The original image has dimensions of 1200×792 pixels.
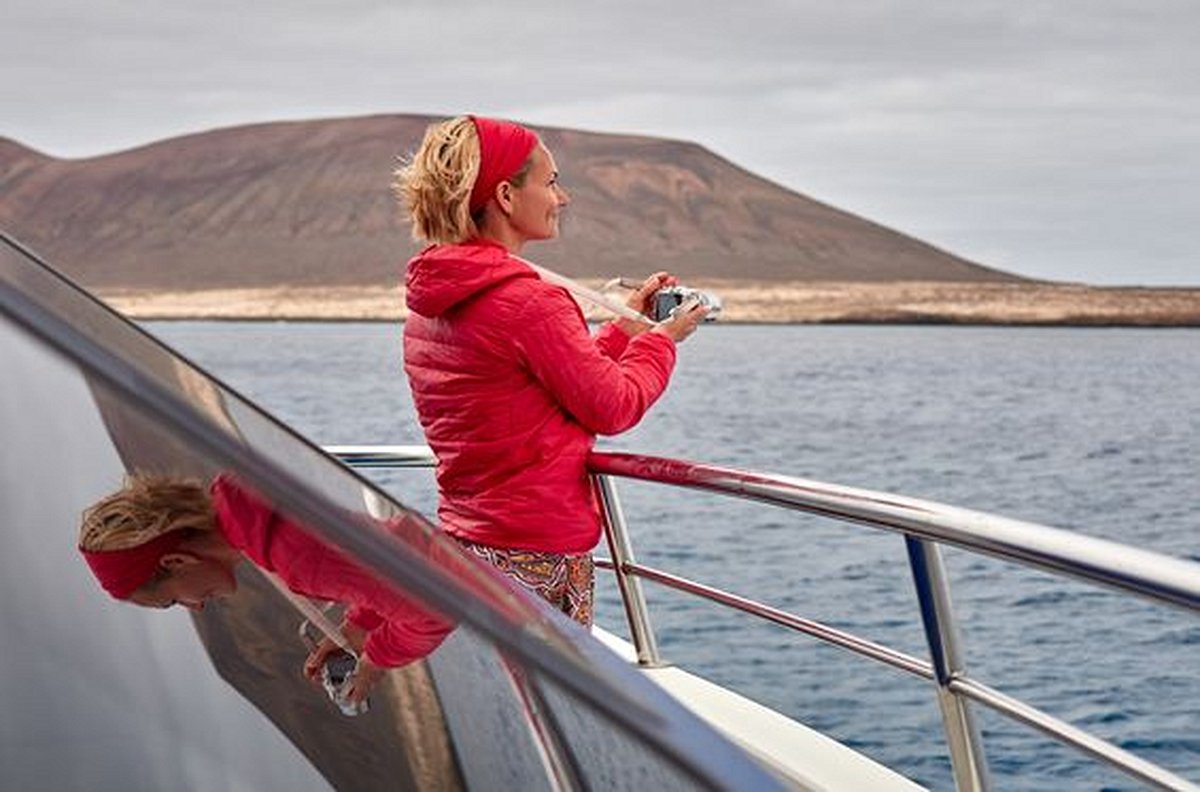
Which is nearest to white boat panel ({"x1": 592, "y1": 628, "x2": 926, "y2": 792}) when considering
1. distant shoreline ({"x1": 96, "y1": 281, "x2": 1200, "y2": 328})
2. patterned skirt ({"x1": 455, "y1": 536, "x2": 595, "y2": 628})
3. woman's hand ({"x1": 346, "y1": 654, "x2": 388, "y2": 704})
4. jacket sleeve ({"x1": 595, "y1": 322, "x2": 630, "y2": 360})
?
patterned skirt ({"x1": 455, "y1": 536, "x2": 595, "y2": 628})

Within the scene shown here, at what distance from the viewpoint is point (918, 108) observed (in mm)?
79062

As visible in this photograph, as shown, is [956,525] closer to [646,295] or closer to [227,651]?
[646,295]

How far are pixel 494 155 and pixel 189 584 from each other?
1.28 metres

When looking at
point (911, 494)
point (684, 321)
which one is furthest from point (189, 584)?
point (911, 494)

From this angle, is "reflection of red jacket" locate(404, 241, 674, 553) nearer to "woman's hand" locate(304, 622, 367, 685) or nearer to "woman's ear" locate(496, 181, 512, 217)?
"woman's ear" locate(496, 181, 512, 217)

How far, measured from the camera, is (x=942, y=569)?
5.31 feet

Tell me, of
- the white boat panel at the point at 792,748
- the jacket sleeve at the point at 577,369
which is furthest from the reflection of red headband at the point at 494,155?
the white boat panel at the point at 792,748

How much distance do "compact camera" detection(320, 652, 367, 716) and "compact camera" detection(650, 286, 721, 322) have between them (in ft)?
4.94

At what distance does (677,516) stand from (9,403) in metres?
31.3

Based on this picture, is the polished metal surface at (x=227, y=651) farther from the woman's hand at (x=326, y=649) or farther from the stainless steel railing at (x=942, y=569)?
the stainless steel railing at (x=942, y=569)

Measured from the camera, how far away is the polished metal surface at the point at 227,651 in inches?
22.6

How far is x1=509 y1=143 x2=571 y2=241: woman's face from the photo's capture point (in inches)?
74.0

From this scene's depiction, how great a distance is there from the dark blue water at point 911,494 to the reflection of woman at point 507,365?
0.57 meters

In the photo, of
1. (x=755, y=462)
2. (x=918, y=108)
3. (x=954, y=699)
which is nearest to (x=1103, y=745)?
(x=954, y=699)
